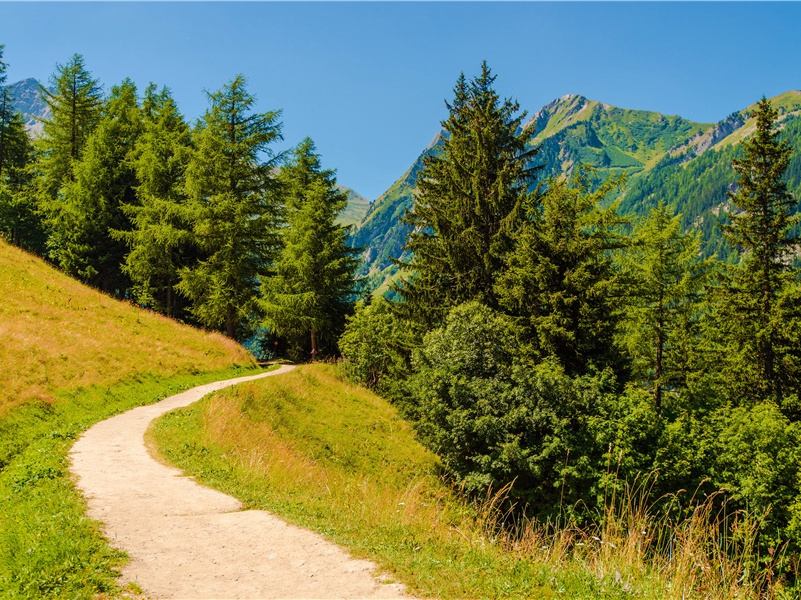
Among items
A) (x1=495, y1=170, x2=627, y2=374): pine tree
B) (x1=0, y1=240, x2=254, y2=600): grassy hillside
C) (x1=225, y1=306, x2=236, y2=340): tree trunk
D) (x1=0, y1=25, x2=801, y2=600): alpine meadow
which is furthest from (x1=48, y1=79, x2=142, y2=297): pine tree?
(x1=495, y1=170, x2=627, y2=374): pine tree

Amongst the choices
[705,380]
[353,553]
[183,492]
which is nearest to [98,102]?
[183,492]

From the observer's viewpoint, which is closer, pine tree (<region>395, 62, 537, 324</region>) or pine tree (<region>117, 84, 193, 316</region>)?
pine tree (<region>395, 62, 537, 324</region>)

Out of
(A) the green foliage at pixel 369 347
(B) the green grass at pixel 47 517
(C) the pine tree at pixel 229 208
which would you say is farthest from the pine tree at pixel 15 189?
(B) the green grass at pixel 47 517

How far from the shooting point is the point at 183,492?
885 cm

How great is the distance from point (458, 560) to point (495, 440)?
35.1ft

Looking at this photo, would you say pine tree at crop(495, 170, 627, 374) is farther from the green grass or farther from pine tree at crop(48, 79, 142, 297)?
pine tree at crop(48, 79, 142, 297)

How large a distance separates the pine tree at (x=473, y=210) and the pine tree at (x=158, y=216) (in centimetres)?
1889

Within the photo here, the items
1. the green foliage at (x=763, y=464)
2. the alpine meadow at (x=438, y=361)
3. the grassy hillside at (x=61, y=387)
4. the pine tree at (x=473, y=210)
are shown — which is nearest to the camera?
the grassy hillside at (x=61, y=387)

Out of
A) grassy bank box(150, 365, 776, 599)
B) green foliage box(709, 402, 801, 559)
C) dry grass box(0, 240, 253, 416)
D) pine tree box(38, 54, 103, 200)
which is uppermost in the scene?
pine tree box(38, 54, 103, 200)

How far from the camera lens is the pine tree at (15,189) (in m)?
40.1

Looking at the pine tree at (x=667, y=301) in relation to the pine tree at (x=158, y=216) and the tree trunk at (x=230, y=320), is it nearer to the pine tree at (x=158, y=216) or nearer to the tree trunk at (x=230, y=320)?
the tree trunk at (x=230, y=320)

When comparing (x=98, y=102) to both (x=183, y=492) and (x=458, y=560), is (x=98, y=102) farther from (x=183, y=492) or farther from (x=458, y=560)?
(x=458, y=560)

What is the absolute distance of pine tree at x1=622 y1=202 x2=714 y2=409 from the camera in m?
28.0

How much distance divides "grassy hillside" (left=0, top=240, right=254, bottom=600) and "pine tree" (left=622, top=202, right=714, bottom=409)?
24386 millimetres
